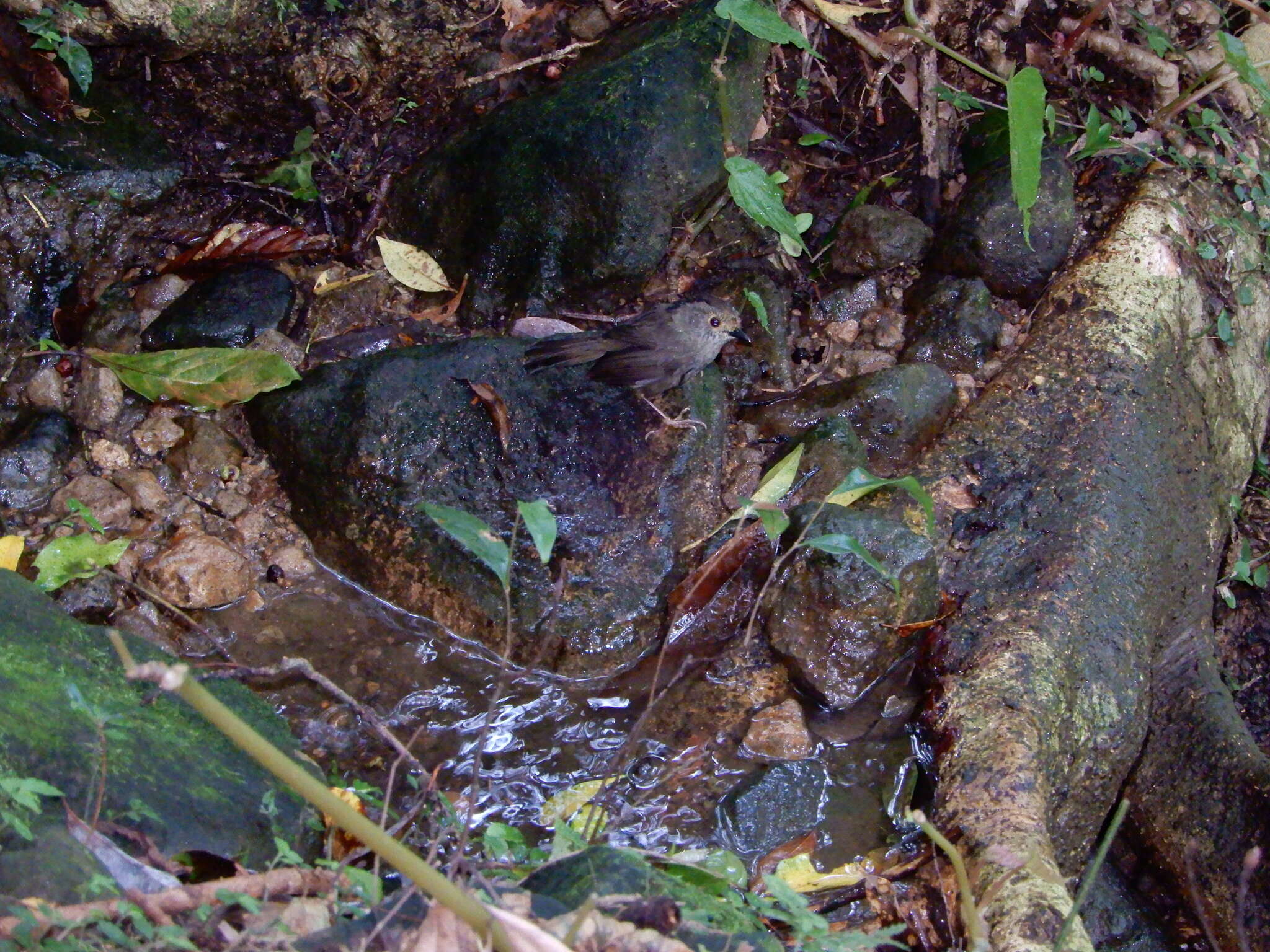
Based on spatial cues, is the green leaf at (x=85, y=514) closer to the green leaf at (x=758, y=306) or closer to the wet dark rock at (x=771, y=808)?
the wet dark rock at (x=771, y=808)

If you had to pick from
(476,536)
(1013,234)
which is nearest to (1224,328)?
(1013,234)

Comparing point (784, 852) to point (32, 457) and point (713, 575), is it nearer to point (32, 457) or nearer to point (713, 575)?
point (713, 575)

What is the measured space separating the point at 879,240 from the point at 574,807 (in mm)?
2917

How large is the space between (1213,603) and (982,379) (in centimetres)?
170

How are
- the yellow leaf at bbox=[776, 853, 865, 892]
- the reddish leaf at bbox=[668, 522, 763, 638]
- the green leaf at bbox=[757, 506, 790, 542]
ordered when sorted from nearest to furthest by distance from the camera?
the yellow leaf at bbox=[776, 853, 865, 892] < the green leaf at bbox=[757, 506, 790, 542] < the reddish leaf at bbox=[668, 522, 763, 638]

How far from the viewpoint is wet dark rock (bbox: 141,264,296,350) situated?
13.5 feet

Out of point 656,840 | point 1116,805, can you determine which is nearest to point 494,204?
point 656,840

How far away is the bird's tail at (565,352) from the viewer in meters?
3.94

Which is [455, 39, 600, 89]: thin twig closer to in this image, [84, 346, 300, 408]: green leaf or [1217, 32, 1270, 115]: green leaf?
[84, 346, 300, 408]: green leaf

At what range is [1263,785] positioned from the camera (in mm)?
3670

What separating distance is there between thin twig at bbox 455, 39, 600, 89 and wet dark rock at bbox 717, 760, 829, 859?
127 inches

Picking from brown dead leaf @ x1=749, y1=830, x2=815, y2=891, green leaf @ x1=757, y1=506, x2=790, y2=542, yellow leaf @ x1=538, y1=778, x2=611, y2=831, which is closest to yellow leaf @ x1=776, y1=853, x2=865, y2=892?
brown dead leaf @ x1=749, y1=830, x2=815, y2=891

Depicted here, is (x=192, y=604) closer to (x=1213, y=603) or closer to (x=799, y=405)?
(x=799, y=405)

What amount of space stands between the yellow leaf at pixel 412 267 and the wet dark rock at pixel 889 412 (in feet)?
5.33
